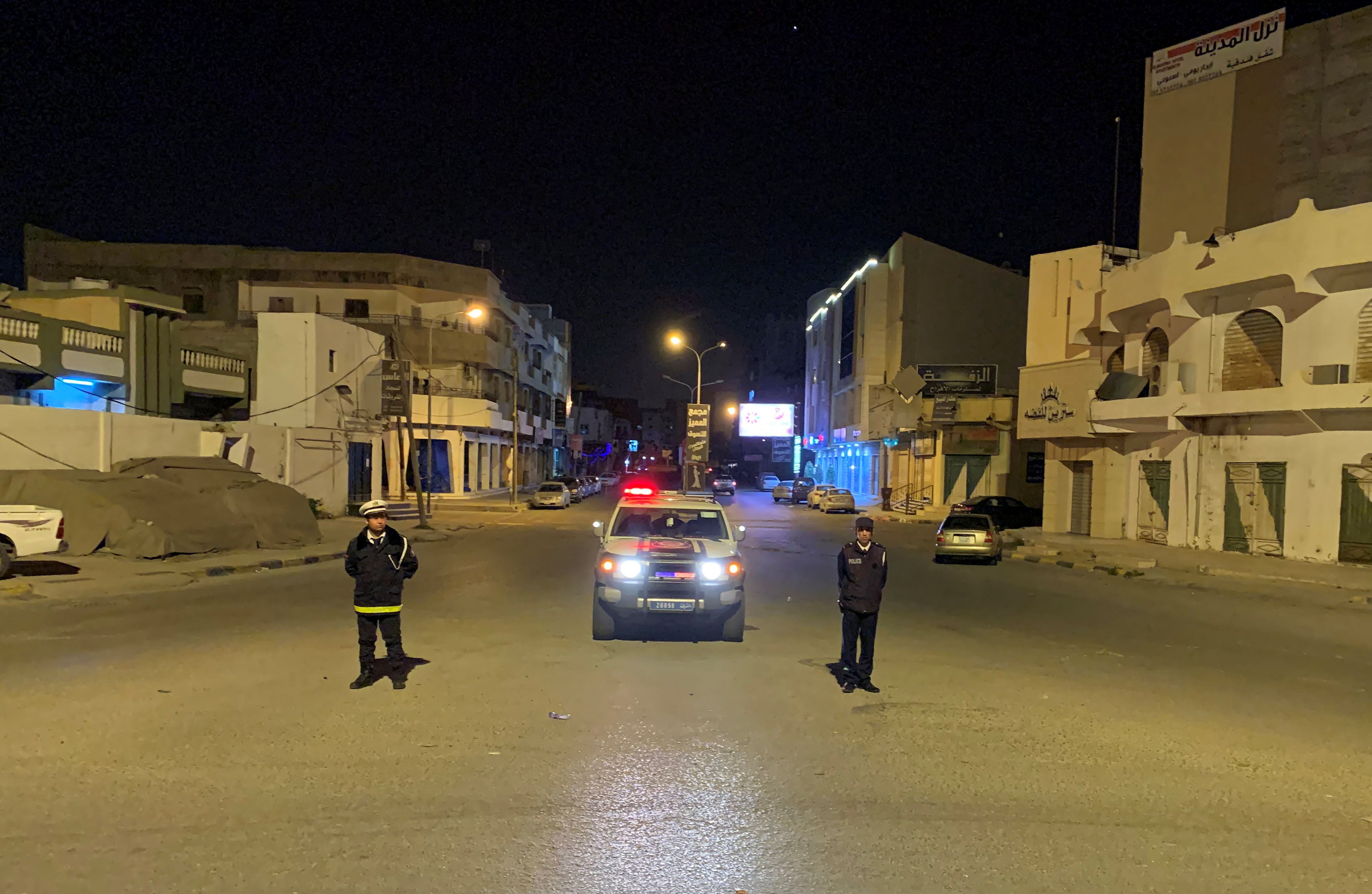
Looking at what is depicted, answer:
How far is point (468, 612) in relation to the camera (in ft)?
39.1

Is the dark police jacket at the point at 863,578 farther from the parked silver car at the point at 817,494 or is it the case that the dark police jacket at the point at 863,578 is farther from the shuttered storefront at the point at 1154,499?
the parked silver car at the point at 817,494

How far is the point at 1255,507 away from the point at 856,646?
1921 centimetres

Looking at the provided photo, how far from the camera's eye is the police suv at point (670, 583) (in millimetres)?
9273

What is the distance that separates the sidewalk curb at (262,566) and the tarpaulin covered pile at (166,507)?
5.37 ft

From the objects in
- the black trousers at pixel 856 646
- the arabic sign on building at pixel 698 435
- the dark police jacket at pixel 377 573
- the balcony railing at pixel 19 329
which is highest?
the balcony railing at pixel 19 329

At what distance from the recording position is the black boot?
25.0ft

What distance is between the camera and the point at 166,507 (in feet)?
59.0

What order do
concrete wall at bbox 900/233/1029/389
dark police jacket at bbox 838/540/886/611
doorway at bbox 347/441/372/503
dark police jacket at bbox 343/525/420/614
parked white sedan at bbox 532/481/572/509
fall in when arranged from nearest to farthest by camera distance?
dark police jacket at bbox 343/525/420/614
dark police jacket at bbox 838/540/886/611
doorway at bbox 347/441/372/503
parked white sedan at bbox 532/481/572/509
concrete wall at bbox 900/233/1029/389

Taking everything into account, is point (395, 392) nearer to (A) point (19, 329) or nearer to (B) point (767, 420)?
(A) point (19, 329)

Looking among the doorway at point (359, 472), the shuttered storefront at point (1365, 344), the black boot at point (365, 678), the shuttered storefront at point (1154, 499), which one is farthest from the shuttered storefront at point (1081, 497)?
the doorway at point (359, 472)

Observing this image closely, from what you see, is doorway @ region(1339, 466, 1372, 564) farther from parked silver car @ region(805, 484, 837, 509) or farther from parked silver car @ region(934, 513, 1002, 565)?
parked silver car @ region(805, 484, 837, 509)

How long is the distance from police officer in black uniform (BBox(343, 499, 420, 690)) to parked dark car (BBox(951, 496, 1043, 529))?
28439 millimetres

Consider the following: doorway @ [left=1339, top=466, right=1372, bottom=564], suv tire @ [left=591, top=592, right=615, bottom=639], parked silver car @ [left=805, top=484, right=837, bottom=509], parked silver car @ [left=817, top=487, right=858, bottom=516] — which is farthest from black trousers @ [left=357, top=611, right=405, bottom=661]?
parked silver car @ [left=805, top=484, right=837, bottom=509]

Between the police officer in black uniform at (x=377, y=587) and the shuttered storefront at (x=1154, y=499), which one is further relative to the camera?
the shuttered storefront at (x=1154, y=499)
